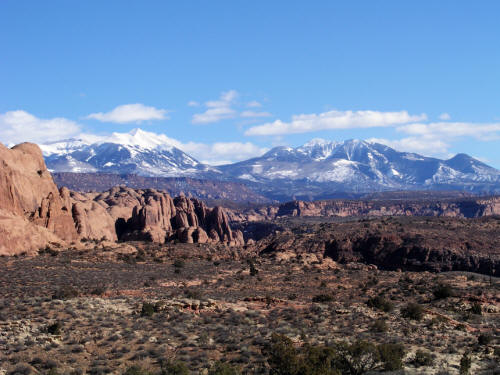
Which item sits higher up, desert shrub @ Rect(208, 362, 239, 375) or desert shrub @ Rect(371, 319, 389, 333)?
desert shrub @ Rect(208, 362, 239, 375)

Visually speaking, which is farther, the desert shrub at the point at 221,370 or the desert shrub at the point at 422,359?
the desert shrub at the point at 422,359

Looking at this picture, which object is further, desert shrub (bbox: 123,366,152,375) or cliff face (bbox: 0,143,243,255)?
cliff face (bbox: 0,143,243,255)

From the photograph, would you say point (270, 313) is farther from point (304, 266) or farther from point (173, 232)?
point (173, 232)

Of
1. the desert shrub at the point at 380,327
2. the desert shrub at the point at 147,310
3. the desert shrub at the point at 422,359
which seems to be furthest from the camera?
the desert shrub at the point at 147,310

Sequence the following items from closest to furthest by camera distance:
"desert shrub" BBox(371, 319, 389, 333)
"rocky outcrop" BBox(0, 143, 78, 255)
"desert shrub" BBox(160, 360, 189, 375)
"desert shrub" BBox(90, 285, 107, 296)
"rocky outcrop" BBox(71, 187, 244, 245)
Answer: "desert shrub" BBox(160, 360, 189, 375) → "desert shrub" BBox(371, 319, 389, 333) → "desert shrub" BBox(90, 285, 107, 296) → "rocky outcrop" BBox(0, 143, 78, 255) → "rocky outcrop" BBox(71, 187, 244, 245)

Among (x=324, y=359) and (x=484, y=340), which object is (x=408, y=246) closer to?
(x=484, y=340)

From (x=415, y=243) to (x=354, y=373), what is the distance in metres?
70.0

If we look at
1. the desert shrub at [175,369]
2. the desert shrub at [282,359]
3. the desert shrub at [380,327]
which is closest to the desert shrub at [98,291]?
the desert shrub at [175,369]

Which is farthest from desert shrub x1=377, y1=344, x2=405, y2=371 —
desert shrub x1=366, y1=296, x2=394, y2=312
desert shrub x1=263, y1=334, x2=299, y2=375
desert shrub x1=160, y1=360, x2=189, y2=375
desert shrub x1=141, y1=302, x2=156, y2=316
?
desert shrub x1=366, y1=296, x2=394, y2=312

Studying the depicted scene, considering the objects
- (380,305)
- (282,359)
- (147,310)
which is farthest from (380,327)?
(147,310)

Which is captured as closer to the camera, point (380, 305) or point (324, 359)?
point (324, 359)

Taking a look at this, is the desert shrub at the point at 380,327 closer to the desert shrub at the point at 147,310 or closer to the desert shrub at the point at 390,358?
the desert shrub at the point at 390,358

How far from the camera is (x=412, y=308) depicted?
32719mm

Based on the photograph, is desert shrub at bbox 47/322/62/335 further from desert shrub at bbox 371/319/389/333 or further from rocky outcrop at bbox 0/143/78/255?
rocky outcrop at bbox 0/143/78/255
